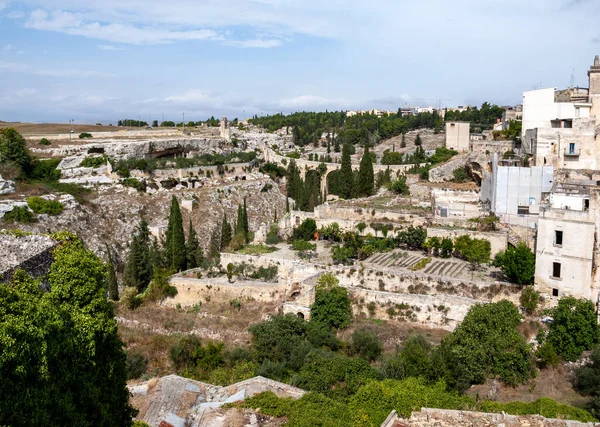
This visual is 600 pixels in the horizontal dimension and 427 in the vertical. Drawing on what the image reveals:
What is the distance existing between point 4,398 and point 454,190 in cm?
2700

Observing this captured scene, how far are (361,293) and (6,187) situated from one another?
94.5 ft

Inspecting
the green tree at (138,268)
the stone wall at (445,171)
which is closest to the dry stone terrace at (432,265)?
the green tree at (138,268)

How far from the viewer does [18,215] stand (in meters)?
32.2

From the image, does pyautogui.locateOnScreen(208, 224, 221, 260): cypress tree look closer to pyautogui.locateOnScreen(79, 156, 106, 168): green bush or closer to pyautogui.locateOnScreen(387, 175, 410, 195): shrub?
pyautogui.locateOnScreen(387, 175, 410, 195): shrub

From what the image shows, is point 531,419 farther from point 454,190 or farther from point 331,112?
point 331,112

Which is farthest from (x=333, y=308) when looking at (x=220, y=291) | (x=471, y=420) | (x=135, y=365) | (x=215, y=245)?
(x=215, y=245)

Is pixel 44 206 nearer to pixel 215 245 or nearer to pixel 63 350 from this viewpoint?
pixel 215 245

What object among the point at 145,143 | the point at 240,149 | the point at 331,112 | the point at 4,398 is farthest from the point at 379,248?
the point at 331,112

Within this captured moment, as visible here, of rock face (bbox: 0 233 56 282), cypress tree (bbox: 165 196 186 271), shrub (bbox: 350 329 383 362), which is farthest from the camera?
cypress tree (bbox: 165 196 186 271)

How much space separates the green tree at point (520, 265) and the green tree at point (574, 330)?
2115 mm

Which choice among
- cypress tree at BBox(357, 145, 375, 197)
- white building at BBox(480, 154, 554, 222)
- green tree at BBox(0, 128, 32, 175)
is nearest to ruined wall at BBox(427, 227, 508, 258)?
white building at BBox(480, 154, 554, 222)

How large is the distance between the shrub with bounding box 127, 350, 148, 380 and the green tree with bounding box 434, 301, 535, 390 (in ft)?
28.5

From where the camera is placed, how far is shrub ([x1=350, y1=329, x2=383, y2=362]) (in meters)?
16.4

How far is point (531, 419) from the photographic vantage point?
9711 millimetres
